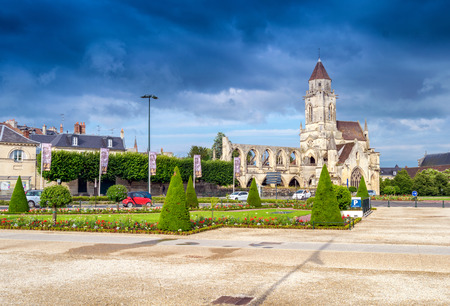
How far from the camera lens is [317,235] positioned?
647 inches

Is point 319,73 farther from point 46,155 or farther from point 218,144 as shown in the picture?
point 46,155

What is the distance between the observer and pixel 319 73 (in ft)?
276

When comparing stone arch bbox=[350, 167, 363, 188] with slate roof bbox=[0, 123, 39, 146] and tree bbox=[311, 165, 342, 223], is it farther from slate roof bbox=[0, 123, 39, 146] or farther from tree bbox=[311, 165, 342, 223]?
tree bbox=[311, 165, 342, 223]

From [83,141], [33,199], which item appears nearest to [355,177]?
[83,141]

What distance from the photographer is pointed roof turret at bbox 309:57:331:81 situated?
83881mm

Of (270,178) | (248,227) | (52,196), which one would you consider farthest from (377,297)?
(270,178)

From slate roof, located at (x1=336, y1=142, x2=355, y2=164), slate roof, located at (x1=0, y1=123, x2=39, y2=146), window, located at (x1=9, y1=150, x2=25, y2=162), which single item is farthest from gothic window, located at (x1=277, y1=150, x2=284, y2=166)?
window, located at (x1=9, y1=150, x2=25, y2=162)

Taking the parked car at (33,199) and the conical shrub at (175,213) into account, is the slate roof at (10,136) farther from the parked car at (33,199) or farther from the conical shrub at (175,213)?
the conical shrub at (175,213)

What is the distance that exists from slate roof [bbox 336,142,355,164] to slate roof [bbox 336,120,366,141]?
307 inches

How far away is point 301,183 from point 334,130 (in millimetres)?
13894

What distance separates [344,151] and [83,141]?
46170 millimetres

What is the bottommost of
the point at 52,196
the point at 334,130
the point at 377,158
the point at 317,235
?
the point at 317,235

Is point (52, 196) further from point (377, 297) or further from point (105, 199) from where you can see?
point (105, 199)

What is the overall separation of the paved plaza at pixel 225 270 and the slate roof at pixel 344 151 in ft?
204
